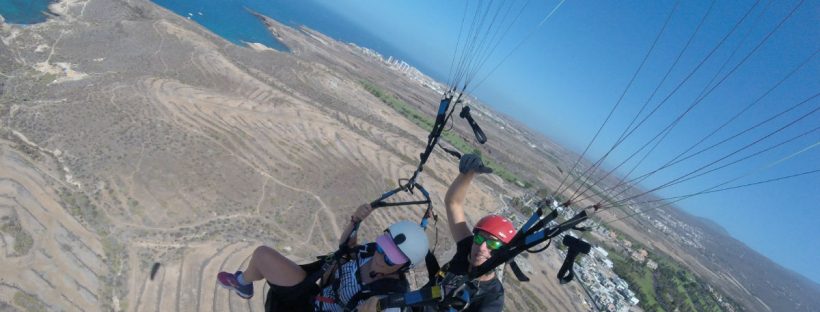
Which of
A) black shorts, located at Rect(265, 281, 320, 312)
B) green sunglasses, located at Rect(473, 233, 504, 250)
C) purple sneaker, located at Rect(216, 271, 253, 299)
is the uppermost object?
green sunglasses, located at Rect(473, 233, 504, 250)

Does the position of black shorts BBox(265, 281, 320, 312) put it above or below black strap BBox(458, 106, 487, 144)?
below

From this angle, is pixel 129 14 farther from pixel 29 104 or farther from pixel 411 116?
pixel 411 116

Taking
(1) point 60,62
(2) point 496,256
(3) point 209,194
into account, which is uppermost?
(2) point 496,256

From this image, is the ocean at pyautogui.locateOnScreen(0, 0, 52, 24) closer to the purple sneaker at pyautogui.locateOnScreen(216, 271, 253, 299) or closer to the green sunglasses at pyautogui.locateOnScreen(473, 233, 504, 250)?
the purple sneaker at pyautogui.locateOnScreen(216, 271, 253, 299)

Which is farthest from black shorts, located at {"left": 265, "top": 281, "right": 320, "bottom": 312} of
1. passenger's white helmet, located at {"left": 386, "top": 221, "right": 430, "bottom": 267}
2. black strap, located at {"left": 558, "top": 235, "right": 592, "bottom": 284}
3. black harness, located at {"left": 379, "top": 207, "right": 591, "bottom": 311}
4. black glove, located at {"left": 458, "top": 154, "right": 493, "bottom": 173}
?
black strap, located at {"left": 558, "top": 235, "right": 592, "bottom": 284}

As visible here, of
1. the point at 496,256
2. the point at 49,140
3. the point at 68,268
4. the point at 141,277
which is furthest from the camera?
the point at 49,140

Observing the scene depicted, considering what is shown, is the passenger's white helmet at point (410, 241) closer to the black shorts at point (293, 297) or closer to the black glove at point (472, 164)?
the black shorts at point (293, 297)

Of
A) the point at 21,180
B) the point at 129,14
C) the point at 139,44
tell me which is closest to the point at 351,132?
the point at 139,44

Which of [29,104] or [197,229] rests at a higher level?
[197,229]
